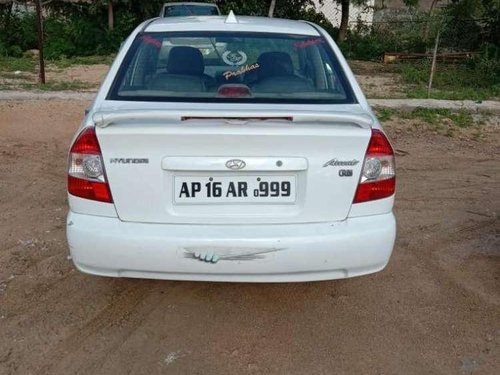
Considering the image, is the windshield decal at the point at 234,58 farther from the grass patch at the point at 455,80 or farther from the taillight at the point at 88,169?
the grass patch at the point at 455,80

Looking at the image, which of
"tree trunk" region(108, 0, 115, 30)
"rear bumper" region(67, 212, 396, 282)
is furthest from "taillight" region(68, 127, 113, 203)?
"tree trunk" region(108, 0, 115, 30)

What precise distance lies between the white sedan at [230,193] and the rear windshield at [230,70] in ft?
1.03

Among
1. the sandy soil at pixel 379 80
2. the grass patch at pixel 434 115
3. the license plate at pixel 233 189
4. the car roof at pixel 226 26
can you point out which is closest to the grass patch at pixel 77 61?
the sandy soil at pixel 379 80

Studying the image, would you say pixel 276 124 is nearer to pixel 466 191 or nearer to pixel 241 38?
pixel 241 38

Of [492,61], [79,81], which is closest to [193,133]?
[79,81]

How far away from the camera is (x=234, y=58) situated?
12.2ft

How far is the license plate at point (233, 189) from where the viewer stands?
2705 millimetres

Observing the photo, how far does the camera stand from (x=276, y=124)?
270 cm

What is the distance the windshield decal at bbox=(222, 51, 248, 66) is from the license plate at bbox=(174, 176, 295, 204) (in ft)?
3.88

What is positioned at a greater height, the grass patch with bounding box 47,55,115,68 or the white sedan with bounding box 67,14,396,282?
the white sedan with bounding box 67,14,396,282

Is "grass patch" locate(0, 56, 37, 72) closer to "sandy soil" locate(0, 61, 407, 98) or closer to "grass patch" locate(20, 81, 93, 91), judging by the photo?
"sandy soil" locate(0, 61, 407, 98)

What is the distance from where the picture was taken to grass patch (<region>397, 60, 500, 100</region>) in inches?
419

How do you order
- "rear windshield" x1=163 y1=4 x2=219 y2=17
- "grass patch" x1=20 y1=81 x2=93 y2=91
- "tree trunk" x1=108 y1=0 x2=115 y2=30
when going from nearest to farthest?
1. "grass patch" x1=20 y1=81 x2=93 y2=91
2. "rear windshield" x1=163 y1=4 x2=219 y2=17
3. "tree trunk" x1=108 y1=0 x2=115 y2=30

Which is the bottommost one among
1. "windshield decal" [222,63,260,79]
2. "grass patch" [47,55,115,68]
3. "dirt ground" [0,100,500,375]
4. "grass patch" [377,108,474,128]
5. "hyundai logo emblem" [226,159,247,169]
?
"grass patch" [47,55,115,68]
